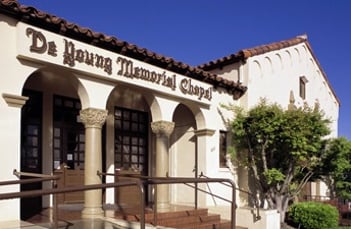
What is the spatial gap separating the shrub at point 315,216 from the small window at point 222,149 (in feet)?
9.33

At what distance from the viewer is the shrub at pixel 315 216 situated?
43.7 ft

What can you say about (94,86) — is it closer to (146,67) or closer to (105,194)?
(146,67)

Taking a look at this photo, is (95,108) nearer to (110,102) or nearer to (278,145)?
(110,102)

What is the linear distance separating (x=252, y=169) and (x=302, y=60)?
701cm

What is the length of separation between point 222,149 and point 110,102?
4100mm

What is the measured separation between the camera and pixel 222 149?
45.9ft

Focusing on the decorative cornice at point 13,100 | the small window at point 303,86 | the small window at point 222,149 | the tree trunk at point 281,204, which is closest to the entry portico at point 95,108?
the decorative cornice at point 13,100

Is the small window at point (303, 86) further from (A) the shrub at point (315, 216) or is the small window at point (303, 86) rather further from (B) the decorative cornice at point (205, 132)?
(B) the decorative cornice at point (205, 132)

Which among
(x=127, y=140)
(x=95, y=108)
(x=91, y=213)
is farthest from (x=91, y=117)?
(x=127, y=140)

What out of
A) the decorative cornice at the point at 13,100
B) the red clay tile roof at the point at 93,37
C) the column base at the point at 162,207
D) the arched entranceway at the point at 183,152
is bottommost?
the column base at the point at 162,207

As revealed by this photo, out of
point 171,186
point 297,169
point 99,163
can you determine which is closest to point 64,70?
point 99,163

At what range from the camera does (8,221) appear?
739cm

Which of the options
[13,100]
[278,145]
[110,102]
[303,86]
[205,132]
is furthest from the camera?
[303,86]

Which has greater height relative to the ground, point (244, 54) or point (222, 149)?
point (244, 54)
